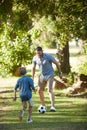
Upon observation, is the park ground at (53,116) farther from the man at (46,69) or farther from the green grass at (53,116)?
the man at (46,69)

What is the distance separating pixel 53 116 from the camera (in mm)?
12641

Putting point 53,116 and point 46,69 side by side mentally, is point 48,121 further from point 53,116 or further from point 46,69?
point 46,69

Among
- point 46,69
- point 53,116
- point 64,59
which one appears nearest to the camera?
point 53,116

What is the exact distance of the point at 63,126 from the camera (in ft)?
36.9

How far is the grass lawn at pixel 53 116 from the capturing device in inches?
444

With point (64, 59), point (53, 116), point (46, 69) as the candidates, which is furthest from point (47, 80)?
point (64, 59)

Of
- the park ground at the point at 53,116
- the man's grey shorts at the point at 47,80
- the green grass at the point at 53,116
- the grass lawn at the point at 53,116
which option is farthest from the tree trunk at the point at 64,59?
the man's grey shorts at the point at 47,80

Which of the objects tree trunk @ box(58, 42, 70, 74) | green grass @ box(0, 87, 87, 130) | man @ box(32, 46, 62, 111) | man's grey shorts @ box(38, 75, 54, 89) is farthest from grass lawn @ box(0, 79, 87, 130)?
tree trunk @ box(58, 42, 70, 74)

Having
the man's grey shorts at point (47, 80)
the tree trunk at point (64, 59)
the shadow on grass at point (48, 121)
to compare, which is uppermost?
the tree trunk at point (64, 59)

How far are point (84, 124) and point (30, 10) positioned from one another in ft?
24.1

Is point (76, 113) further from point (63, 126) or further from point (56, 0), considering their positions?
point (56, 0)

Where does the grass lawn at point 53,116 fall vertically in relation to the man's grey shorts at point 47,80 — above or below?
below

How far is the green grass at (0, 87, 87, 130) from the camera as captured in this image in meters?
11.3

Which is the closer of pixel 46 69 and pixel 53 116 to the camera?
pixel 53 116
